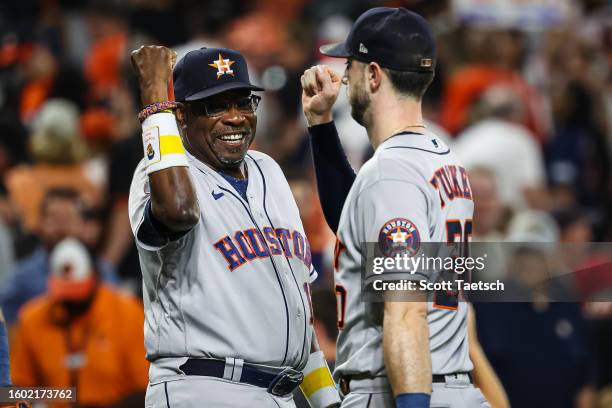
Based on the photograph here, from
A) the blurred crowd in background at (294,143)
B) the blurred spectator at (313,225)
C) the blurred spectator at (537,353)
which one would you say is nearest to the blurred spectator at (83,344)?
the blurred crowd in background at (294,143)

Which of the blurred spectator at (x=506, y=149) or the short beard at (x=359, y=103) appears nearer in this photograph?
the short beard at (x=359, y=103)

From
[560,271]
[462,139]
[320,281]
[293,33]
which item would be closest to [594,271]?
[560,271]

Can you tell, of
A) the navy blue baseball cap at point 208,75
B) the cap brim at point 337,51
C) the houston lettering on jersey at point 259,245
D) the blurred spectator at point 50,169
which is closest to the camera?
the houston lettering on jersey at point 259,245

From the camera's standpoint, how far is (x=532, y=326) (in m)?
7.74

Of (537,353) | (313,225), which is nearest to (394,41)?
(537,353)

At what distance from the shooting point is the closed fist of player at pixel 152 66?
425cm

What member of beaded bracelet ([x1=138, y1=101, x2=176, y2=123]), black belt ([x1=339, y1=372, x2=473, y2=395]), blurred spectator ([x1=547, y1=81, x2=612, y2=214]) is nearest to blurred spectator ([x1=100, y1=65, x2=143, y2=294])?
blurred spectator ([x1=547, y1=81, x2=612, y2=214])

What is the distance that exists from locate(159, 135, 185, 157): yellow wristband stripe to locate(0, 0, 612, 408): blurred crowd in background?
8.79 feet

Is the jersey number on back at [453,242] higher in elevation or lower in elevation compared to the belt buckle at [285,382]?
higher

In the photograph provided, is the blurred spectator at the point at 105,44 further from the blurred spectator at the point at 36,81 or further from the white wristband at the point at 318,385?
the white wristband at the point at 318,385

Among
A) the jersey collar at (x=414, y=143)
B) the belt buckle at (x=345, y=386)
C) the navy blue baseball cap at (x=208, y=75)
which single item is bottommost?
the belt buckle at (x=345, y=386)

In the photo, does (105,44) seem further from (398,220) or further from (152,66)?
(398,220)

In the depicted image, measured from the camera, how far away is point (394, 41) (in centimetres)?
461

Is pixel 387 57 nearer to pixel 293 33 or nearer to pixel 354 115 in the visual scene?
pixel 354 115
